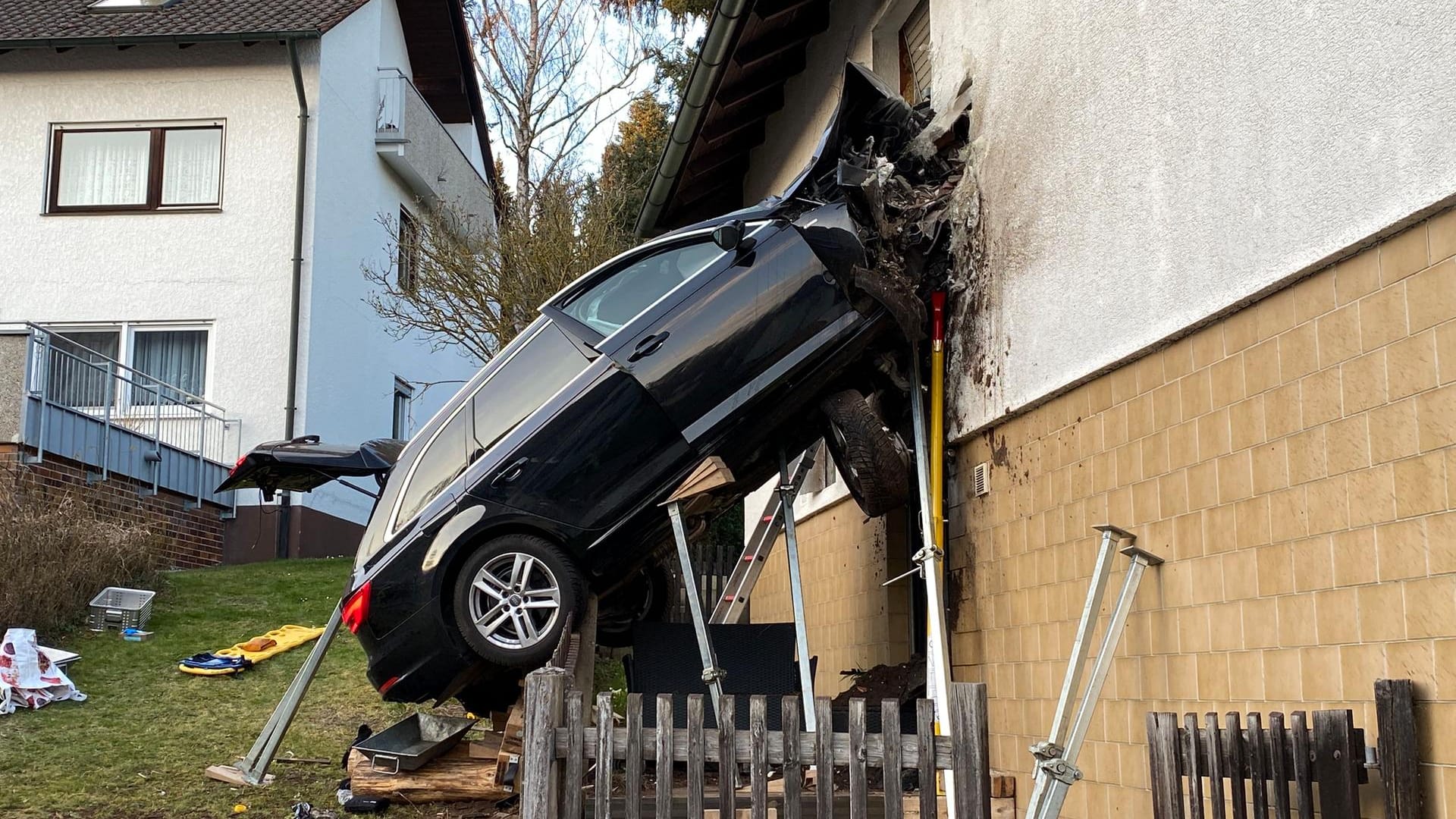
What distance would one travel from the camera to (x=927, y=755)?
475cm

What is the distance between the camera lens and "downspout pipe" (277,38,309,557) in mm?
18141

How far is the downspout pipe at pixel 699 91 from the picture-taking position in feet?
32.3

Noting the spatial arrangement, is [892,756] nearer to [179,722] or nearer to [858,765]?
[858,765]

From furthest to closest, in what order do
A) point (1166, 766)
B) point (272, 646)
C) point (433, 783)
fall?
1. point (272, 646)
2. point (433, 783)
3. point (1166, 766)

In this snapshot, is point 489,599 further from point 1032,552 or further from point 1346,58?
point 1346,58

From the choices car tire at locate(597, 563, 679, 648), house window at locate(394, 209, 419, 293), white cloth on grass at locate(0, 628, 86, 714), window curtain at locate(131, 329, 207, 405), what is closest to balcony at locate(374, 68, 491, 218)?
house window at locate(394, 209, 419, 293)

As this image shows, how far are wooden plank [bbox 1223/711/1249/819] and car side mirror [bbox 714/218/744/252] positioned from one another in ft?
12.2

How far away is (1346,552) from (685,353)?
3.79 m

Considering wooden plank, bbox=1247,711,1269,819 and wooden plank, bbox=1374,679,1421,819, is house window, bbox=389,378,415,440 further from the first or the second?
wooden plank, bbox=1374,679,1421,819

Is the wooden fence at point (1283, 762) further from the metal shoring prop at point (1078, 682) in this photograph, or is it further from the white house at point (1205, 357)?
the metal shoring prop at point (1078, 682)

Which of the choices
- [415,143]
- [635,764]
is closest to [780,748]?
[635,764]

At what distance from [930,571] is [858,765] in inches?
82.1

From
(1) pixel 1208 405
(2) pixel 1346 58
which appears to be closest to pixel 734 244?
(1) pixel 1208 405

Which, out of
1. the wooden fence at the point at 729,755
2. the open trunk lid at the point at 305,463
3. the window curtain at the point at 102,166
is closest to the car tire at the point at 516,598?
the open trunk lid at the point at 305,463
